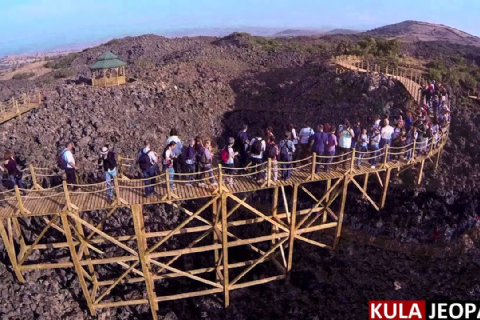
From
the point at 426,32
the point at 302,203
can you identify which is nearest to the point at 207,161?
the point at 302,203

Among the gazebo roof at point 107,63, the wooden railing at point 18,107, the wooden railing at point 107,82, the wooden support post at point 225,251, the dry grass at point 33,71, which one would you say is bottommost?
the wooden support post at point 225,251

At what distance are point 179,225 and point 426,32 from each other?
279 feet

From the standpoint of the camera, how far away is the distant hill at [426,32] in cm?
7212

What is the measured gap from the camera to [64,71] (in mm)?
37094

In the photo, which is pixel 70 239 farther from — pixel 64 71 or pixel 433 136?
pixel 64 71

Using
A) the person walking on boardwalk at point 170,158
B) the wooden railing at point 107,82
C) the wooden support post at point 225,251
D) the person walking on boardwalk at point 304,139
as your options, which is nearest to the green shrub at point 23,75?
the wooden railing at point 107,82

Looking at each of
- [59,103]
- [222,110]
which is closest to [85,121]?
[59,103]

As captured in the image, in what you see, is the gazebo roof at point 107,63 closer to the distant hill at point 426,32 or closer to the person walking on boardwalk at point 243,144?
the person walking on boardwalk at point 243,144

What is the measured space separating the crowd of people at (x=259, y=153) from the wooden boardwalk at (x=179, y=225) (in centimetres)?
17

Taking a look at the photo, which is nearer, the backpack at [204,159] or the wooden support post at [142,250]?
the wooden support post at [142,250]

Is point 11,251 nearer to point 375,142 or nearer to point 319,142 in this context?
point 319,142

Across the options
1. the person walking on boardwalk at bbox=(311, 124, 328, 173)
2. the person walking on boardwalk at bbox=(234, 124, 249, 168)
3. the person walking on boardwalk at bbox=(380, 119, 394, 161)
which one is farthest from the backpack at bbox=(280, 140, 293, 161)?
the person walking on boardwalk at bbox=(380, 119, 394, 161)

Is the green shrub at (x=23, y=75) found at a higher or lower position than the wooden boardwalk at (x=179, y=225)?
higher

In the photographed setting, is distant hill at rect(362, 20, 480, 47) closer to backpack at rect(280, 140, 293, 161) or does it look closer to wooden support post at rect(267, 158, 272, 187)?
backpack at rect(280, 140, 293, 161)
